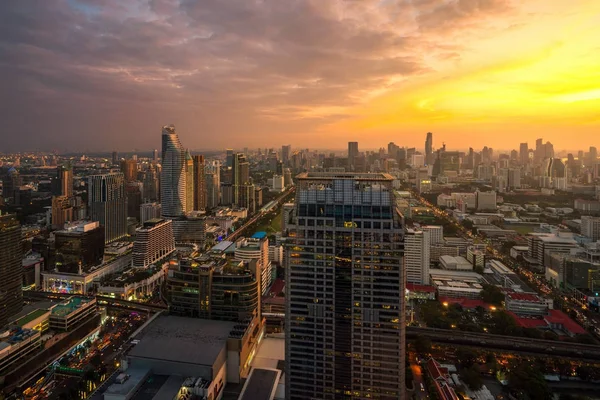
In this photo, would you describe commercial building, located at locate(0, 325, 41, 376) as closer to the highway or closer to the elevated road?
the elevated road

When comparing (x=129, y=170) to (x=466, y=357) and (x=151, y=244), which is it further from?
(x=466, y=357)

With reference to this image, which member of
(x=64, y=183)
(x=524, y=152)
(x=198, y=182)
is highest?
(x=524, y=152)

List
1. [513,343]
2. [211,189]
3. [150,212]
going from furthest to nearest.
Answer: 1. [211,189]
2. [150,212]
3. [513,343]

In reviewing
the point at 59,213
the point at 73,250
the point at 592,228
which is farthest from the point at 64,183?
the point at 592,228

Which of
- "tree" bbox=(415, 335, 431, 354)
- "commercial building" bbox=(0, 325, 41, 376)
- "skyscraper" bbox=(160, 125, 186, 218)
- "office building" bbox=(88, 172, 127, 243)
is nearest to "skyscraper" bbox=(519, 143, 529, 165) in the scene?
"skyscraper" bbox=(160, 125, 186, 218)

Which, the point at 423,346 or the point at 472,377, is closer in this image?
the point at 472,377

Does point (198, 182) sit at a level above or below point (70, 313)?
above

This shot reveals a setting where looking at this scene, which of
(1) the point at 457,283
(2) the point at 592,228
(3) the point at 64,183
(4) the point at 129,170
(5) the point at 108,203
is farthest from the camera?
(4) the point at 129,170
